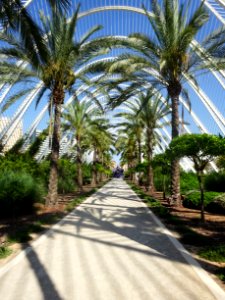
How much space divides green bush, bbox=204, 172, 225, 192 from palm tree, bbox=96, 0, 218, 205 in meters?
6.53

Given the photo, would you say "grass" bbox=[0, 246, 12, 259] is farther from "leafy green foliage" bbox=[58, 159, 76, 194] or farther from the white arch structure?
"leafy green foliage" bbox=[58, 159, 76, 194]

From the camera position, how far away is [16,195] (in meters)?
12.4

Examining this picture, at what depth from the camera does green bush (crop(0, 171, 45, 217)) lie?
12.5 m

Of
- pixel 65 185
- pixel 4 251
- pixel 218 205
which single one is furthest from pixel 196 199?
pixel 65 185

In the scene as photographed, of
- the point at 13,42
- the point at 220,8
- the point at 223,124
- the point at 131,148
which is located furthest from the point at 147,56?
the point at 131,148

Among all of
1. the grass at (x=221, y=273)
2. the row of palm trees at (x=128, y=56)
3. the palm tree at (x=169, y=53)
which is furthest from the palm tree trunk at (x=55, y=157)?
the grass at (x=221, y=273)

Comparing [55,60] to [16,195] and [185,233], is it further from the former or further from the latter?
[185,233]

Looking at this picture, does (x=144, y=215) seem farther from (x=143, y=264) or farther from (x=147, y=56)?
(x=147, y=56)

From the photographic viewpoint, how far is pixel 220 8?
22938 mm

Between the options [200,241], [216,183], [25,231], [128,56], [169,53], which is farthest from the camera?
[216,183]

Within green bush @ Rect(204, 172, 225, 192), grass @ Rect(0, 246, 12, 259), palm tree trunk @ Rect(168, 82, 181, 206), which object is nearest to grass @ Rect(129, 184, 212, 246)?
palm tree trunk @ Rect(168, 82, 181, 206)

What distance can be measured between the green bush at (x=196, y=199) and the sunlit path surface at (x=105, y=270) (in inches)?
203

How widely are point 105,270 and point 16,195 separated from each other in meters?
7.49

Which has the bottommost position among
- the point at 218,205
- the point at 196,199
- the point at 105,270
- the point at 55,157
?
the point at 105,270
